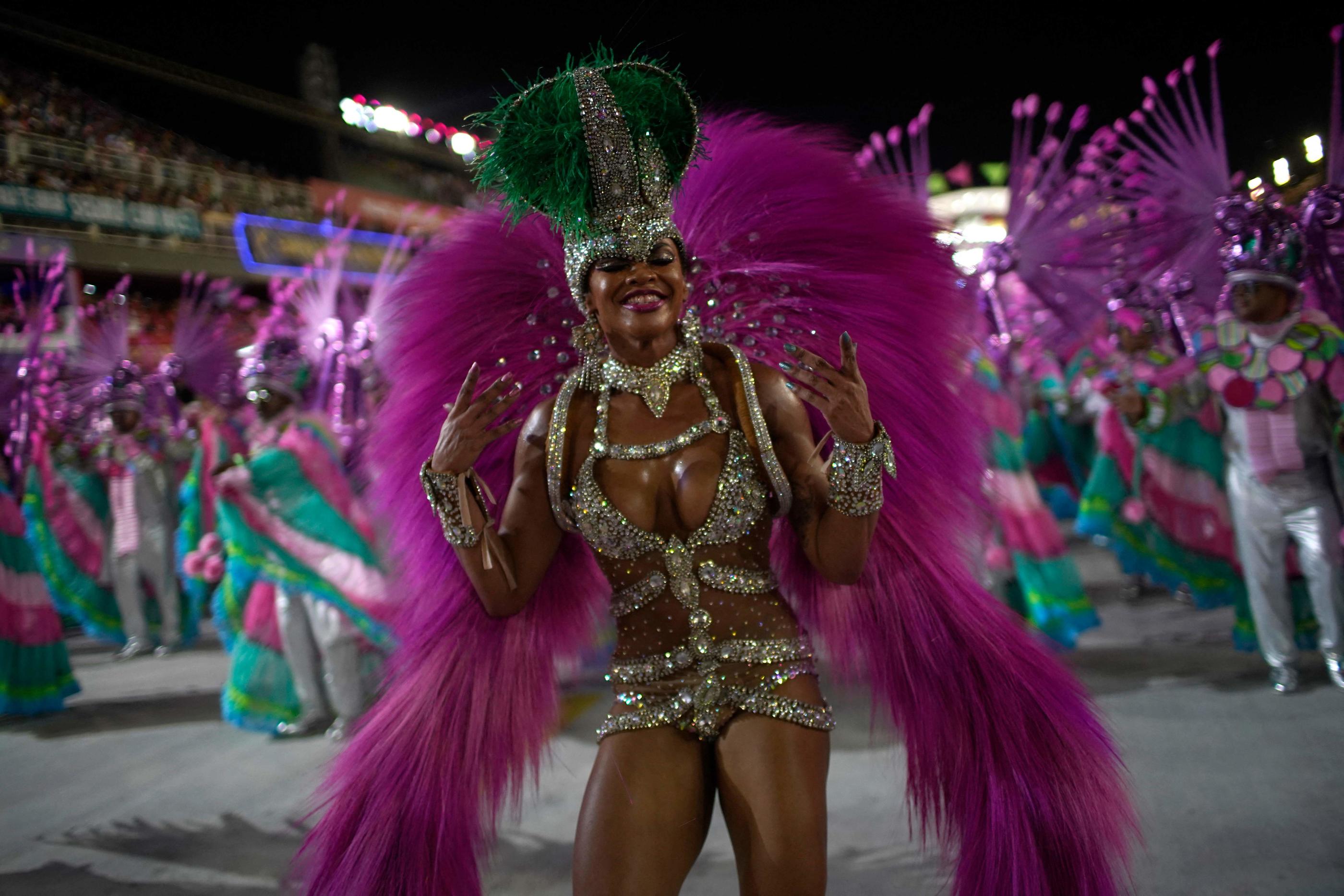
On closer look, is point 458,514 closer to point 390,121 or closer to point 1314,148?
point 1314,148

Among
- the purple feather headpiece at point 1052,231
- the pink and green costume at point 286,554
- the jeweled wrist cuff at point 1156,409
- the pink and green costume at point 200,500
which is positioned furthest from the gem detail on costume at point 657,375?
the pink and green costume at point 200,500

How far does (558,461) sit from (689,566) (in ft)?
1.17

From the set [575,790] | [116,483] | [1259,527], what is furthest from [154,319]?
[1259,527]

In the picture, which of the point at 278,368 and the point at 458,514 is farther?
the point at 278,368

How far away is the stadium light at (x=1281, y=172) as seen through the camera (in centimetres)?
422

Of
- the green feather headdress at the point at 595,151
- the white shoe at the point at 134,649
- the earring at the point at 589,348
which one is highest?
the green feather headdress at the point at 595,151

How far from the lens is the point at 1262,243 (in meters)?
4.09

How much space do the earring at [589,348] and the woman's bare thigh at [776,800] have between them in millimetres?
788

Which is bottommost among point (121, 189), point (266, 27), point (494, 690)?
point (494, 690)

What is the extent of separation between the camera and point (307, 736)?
5031mm

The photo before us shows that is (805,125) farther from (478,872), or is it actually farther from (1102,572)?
(1102,572)

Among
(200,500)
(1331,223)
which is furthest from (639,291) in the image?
(200,500)

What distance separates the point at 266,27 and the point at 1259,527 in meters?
4.65

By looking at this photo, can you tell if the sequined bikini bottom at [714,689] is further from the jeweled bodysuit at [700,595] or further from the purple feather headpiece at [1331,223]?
the purple feather headpiece at [1331,223]
